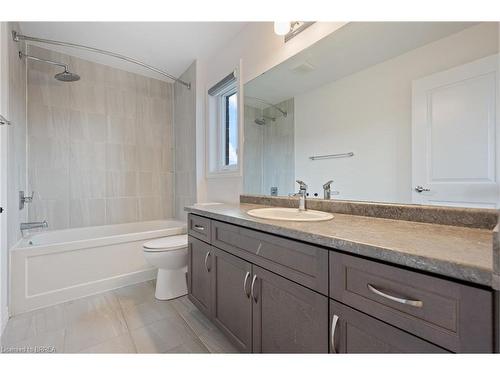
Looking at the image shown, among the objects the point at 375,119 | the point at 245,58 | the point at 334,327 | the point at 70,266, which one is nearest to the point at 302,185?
the point at 375,119

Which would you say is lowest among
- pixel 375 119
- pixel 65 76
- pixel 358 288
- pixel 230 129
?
pixel 358 288

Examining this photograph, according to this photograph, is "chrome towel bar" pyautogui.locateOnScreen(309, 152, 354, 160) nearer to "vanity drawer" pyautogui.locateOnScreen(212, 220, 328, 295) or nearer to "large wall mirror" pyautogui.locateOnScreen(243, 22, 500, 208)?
"large wall mirror" pyautogui.locateOnScreen(243, 22, 500, 208)

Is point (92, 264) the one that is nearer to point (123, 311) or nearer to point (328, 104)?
point (123, 311)

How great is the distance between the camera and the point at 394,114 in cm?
112

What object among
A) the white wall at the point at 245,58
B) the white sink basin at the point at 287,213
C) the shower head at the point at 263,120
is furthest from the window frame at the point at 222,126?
the white sink basin at the point at 287,213

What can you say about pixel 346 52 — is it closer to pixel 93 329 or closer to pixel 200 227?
pixel 200 227

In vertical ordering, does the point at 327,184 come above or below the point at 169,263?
above

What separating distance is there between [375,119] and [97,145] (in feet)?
9.49

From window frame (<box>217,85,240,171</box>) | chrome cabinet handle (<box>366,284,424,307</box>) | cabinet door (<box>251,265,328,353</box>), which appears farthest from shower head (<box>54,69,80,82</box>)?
chrome cabinet handle (<box>366,284,424,307</box>)

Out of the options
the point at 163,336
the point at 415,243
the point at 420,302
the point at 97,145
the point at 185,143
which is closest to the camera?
the point at 420,302
